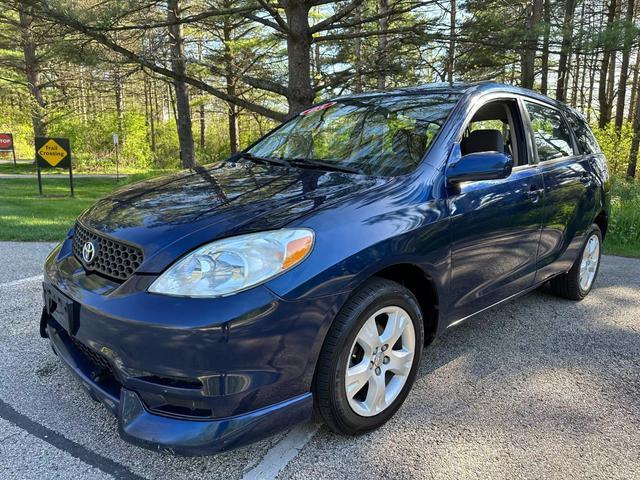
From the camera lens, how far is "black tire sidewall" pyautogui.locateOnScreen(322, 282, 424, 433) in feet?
6.74

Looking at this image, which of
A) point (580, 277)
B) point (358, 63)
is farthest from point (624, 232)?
point (358, 63)

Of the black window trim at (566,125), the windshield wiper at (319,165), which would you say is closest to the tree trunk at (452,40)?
the black window trim at (566,125)

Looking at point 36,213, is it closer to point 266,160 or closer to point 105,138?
point 266,160

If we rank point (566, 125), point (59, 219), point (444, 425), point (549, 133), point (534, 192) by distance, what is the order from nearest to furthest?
point (444, 425)
point (534, 192)
point (549, 133)
point (566, 125)
point (59, 219)

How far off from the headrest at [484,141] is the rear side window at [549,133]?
1.03ft

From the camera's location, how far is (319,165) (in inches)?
113

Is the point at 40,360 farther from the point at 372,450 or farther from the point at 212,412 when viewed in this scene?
the point at 372,450

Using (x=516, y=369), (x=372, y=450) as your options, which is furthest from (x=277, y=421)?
(x=516, y=369)

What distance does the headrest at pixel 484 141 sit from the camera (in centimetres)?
334

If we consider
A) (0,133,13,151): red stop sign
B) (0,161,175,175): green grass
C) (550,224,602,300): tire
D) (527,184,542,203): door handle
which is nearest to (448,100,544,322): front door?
(527,184,542,203): door handle

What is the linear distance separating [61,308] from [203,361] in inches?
35.7

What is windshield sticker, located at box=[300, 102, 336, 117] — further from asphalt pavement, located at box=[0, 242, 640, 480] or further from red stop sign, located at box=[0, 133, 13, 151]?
red stop sign, located at box=[0, 133, 13, 151]

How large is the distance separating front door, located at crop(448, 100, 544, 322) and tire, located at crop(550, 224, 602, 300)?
100 centimetres

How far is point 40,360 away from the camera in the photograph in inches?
115
